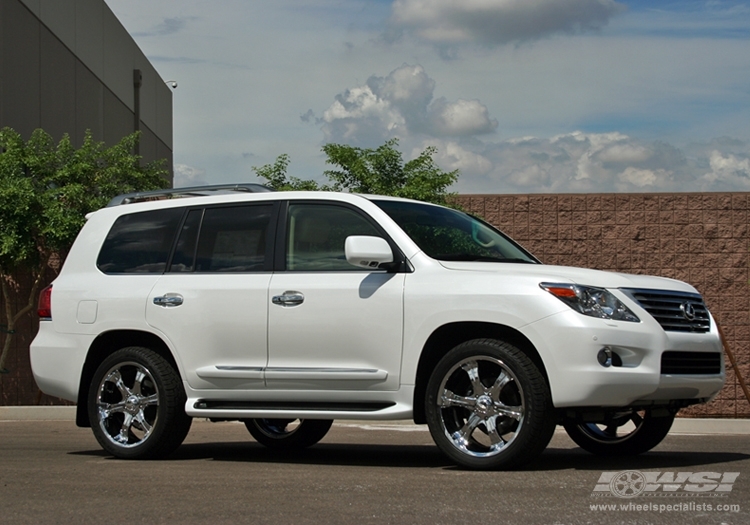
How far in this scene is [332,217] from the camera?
8422 millimetres

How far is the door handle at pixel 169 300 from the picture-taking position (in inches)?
341

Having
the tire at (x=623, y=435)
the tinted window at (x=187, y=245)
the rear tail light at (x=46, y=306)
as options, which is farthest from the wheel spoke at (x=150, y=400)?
the tire at (x=623, y=435)

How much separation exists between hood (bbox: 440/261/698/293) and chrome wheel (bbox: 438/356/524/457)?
61 centimetres

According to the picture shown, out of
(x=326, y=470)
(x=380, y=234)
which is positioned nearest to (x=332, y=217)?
(x=380, y=234)

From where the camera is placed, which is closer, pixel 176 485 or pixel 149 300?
pixel 176 485

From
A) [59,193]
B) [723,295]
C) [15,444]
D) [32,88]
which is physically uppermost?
[32,88]

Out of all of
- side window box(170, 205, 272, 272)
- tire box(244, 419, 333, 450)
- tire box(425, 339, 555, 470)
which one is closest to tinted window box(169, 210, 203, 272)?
side window box(170, 205, 272, 272)

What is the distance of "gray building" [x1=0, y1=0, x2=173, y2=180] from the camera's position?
23.5m

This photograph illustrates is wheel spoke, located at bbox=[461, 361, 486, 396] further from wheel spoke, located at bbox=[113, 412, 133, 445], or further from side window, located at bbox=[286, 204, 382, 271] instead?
wheel spoke, located at bbox=[113, 412, 133, 445]

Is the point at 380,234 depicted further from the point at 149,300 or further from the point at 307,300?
the point at 149,300

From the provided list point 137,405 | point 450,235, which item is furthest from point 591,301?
point 137,405

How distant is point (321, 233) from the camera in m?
8.39

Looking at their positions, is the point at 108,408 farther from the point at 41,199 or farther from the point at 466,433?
the point at 41,199

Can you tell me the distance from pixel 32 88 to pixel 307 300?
60.8 feet
